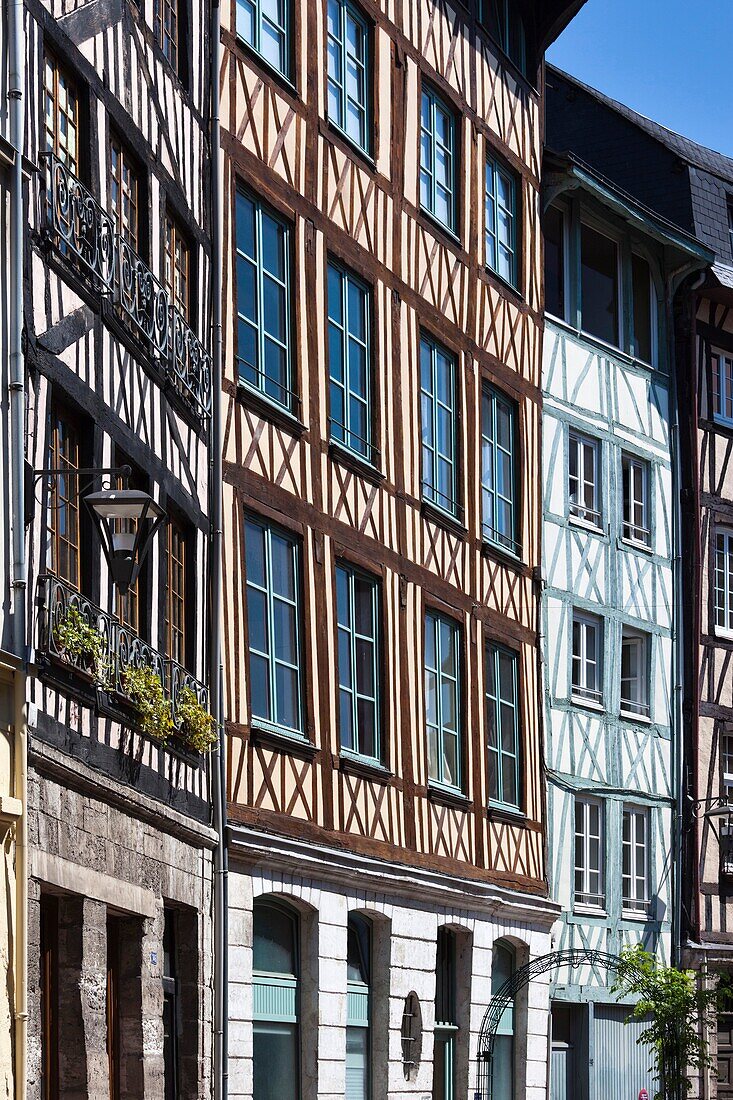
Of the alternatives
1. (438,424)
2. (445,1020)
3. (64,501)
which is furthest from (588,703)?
(64,501)

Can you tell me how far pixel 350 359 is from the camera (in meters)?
19.0

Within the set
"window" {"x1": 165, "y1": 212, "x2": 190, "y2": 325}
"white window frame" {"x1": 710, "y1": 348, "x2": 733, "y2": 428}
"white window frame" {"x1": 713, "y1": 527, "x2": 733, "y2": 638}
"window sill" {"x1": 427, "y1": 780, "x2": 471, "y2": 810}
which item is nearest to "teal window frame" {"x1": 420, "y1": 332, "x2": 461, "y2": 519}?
"window sill" {"x1": 427, "y1": 780, "x2": 471, "y2": 810}

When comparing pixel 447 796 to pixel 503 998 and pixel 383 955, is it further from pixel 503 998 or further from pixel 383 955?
pixel 503 998

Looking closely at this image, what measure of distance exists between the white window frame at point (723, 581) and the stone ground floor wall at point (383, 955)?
20.8 ft

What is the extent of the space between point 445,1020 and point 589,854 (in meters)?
4.67

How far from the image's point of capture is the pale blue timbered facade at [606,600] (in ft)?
78.6

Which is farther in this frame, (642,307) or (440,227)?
(642,307)

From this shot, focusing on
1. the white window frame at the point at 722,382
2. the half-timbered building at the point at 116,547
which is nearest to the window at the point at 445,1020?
the half-timbered building at the point at 116,547

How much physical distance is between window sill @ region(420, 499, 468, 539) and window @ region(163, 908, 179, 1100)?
259 inches

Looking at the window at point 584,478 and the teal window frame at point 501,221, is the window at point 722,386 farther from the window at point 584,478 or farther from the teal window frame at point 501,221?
the teal window frame at point 501,221

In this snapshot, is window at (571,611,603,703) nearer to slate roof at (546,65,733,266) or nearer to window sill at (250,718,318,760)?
slate roof at (546,65,733,266)

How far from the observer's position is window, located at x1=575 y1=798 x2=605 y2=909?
955 inches

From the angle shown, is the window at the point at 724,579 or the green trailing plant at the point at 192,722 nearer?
the green trailing plant at the point at 192,722

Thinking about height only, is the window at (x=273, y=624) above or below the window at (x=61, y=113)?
below
